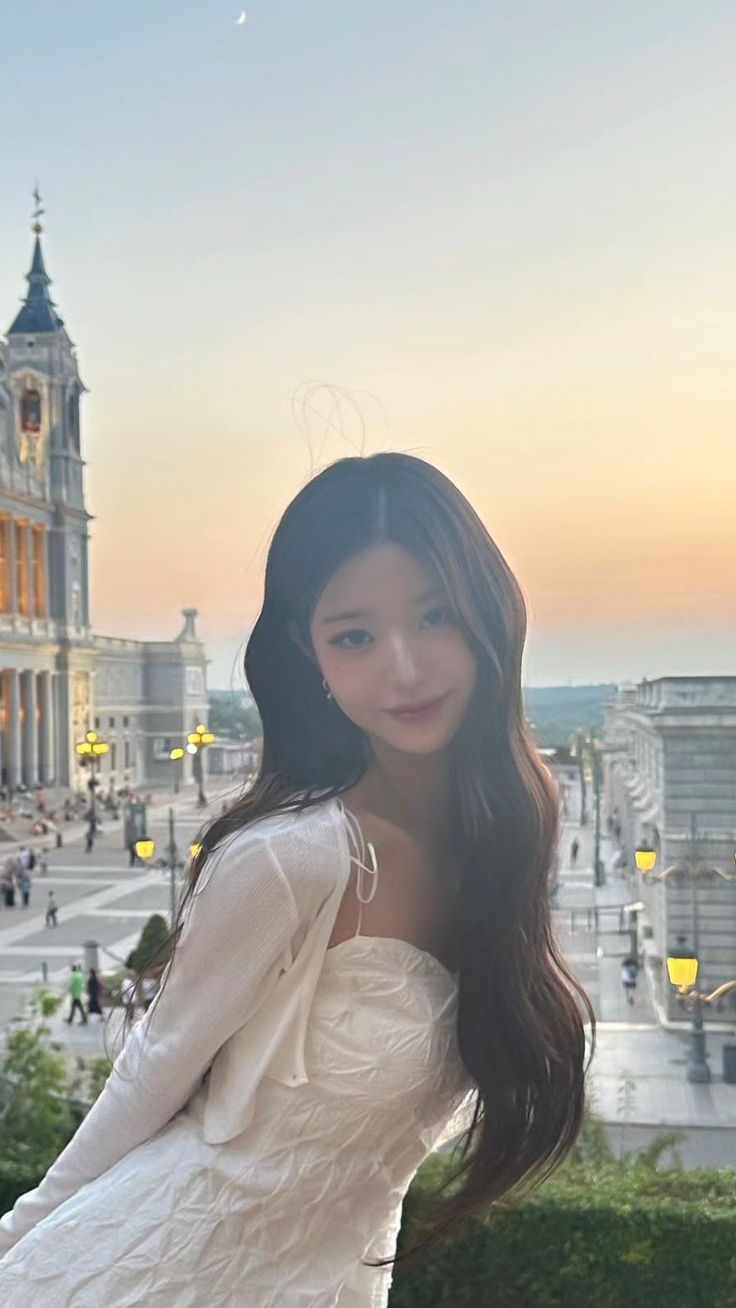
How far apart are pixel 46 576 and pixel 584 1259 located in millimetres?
58178

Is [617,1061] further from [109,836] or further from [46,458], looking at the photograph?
[46,458]

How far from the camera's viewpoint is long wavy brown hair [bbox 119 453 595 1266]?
5.54 feet

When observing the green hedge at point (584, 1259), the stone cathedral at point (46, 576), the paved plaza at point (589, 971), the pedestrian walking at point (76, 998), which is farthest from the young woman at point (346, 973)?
the stone cathedral at point (46, 576)

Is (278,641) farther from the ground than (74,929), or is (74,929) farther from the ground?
(278,641)

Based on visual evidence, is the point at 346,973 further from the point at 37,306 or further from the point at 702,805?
the point at 37,306

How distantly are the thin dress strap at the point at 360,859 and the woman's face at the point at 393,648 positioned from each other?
0.16m

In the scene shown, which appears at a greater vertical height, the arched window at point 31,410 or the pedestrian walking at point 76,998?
the arched window at point 31,410

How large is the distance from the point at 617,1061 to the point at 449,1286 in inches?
438

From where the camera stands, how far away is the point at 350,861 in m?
1.55

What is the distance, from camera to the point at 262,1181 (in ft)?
5.10

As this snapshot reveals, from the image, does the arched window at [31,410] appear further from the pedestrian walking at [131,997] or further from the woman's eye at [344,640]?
the woman's eye at [344,640]

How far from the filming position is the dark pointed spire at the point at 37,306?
62.3 m

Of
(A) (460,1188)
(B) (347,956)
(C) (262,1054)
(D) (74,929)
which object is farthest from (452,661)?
(D) (74,929)

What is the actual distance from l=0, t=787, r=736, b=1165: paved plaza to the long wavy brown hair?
29cm
